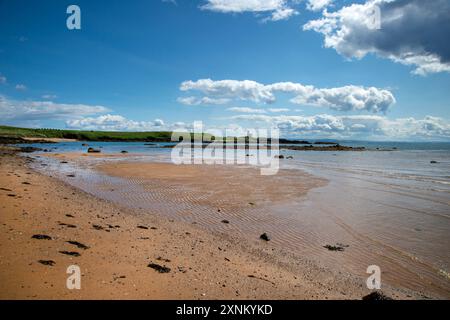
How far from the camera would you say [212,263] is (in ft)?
22.6

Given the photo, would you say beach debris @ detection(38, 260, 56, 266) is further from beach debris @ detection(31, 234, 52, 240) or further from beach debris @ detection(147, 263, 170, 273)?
beach debris @ detection(147, 263, 170, 273)

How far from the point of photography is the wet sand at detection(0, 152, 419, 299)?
520 cm

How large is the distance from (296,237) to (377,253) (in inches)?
99.5

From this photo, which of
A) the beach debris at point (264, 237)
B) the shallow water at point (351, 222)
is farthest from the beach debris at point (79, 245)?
the beach debris at point (264, 237)

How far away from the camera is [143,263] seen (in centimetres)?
643

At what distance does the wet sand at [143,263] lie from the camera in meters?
5.20

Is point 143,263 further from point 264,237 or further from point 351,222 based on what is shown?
point 351,222

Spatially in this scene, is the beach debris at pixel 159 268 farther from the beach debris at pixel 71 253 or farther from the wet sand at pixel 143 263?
the beach debris at pixel 71 253

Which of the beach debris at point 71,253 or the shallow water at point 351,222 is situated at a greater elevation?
the beach debris at point 71,253

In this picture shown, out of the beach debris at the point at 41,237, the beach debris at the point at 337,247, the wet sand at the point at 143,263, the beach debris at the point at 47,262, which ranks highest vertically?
the beach debris at the point at 41,237

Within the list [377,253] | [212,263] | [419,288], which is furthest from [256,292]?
[377,253]

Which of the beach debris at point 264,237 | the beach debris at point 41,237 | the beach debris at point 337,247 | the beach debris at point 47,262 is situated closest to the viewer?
the beach debris at point 47,262

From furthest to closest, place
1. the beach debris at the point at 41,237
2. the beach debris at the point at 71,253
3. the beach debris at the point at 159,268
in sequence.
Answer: the beach debris at the point at 41,237, the beach debris at the point at 71,253, the beach debris at the point at 159,268
